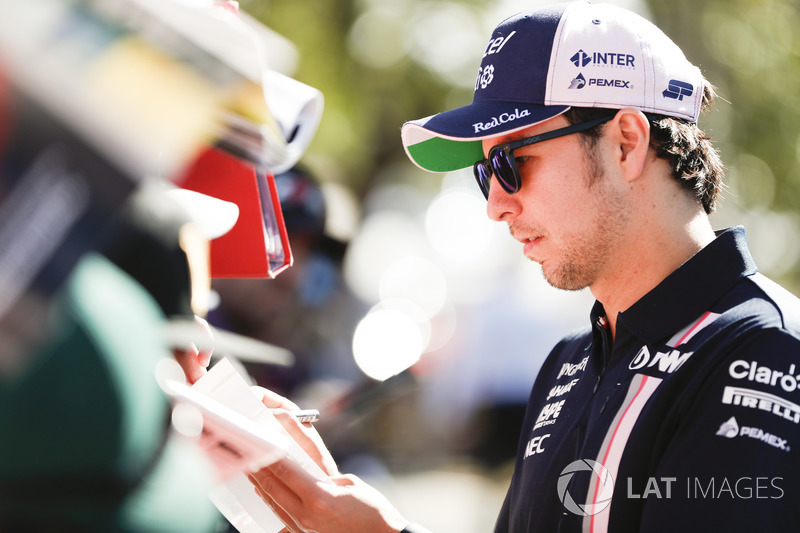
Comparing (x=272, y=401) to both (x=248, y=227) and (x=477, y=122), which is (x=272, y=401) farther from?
(x=477, y=122)

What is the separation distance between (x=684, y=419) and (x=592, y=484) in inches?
10.2

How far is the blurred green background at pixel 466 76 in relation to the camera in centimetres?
1198

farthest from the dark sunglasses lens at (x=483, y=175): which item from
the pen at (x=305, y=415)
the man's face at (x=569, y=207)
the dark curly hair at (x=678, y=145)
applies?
the pen at (x=305, y=415)

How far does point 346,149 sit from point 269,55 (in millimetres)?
11563

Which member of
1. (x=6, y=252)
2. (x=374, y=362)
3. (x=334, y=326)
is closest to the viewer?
(x=6, y=252)

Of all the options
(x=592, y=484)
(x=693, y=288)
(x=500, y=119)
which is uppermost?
(x=500, y=119)

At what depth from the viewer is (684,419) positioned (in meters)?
1.67

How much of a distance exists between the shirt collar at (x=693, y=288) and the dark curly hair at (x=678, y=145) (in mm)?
193

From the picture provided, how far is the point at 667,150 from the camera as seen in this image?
2.08 meters

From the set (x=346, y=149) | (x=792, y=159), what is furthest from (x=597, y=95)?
(x=792, y=159)

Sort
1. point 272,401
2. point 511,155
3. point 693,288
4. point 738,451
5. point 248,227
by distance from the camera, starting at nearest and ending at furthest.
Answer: point 738,451
point 248,227
point 272,401
point 693,288
point 511,155

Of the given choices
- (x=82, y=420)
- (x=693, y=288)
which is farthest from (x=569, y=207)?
(x=82, y=420)

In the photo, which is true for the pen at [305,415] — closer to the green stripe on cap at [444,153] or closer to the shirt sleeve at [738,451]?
the shirt sleeve at [738,451]

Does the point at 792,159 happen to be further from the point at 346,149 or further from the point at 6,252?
the point at 6,252
